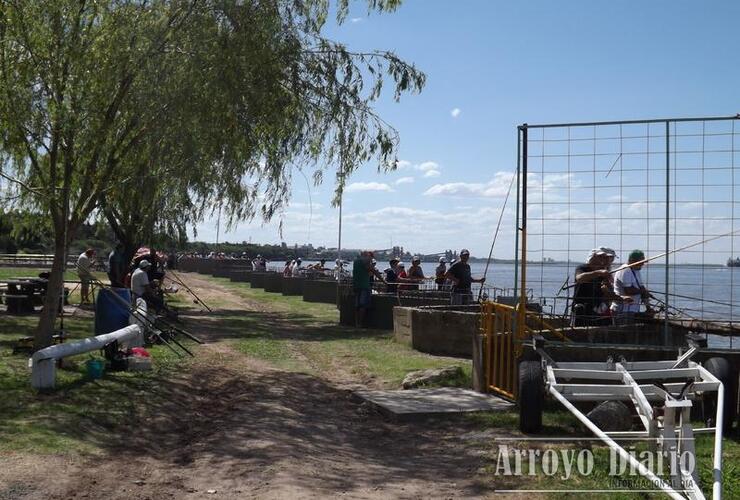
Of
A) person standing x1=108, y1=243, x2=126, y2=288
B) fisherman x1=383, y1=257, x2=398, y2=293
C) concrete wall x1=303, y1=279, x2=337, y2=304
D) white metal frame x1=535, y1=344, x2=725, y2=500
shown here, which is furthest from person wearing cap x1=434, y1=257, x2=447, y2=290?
white metal frame x1=535, y1=344, x2=725, y2=500

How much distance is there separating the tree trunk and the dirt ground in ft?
6.93

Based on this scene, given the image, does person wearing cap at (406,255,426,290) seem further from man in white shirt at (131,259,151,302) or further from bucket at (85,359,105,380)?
bucket at (85,359,105,380)

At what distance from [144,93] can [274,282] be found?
2720cm

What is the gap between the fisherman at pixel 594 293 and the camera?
10234mm

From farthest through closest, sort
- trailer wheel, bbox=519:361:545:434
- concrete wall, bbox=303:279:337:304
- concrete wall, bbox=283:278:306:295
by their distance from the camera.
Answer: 1. concrete wall, bbox=283:278:306:295
2. concrete wall, bbox=303:279:337:304
3. trailer wheel, bbox=519:361:545:434

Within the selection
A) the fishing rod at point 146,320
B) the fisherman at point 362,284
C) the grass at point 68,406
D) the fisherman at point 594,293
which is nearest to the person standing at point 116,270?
the fisherman at point 362,284

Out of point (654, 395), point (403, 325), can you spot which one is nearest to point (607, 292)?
point (654, 395)

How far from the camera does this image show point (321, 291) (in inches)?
1206

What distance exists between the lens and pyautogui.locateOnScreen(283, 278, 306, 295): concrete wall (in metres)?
35.3

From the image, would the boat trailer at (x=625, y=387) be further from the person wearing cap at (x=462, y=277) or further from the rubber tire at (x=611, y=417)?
the person wearing cap at (x=462, y=277)

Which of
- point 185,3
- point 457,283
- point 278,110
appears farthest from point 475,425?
point 457,283

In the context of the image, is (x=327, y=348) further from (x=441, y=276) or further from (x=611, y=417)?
(x=611, y=417)

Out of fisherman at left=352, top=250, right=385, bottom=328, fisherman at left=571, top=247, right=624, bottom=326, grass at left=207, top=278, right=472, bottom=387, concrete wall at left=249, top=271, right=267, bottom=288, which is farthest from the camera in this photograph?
concrete wall at left=249, top=271, right=267, bottom=288

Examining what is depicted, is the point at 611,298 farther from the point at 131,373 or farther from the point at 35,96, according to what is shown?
the point at 35,96
